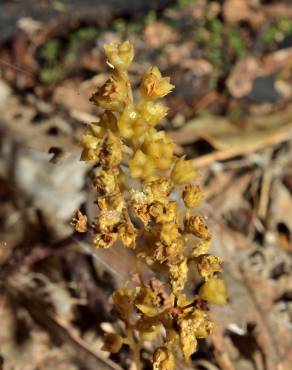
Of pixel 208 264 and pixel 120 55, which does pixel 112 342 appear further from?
pixel 120 55

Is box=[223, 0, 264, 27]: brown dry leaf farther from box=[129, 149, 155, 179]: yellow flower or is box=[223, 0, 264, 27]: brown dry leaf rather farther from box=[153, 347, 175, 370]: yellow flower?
box=[153, 347, 175, 370]: yellow flower

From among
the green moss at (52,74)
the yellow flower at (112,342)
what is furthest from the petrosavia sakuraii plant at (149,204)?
the green moss at (52,74)

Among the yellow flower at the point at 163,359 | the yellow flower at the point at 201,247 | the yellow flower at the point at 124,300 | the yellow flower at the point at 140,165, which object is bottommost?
the yellow flower at the point at 163,359

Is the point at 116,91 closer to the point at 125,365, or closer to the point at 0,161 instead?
the point at 125,365

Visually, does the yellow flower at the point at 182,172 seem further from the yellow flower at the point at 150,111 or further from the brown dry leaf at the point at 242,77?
the brown dry leaf at the point at 242,77

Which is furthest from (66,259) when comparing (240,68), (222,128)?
(240,68)
